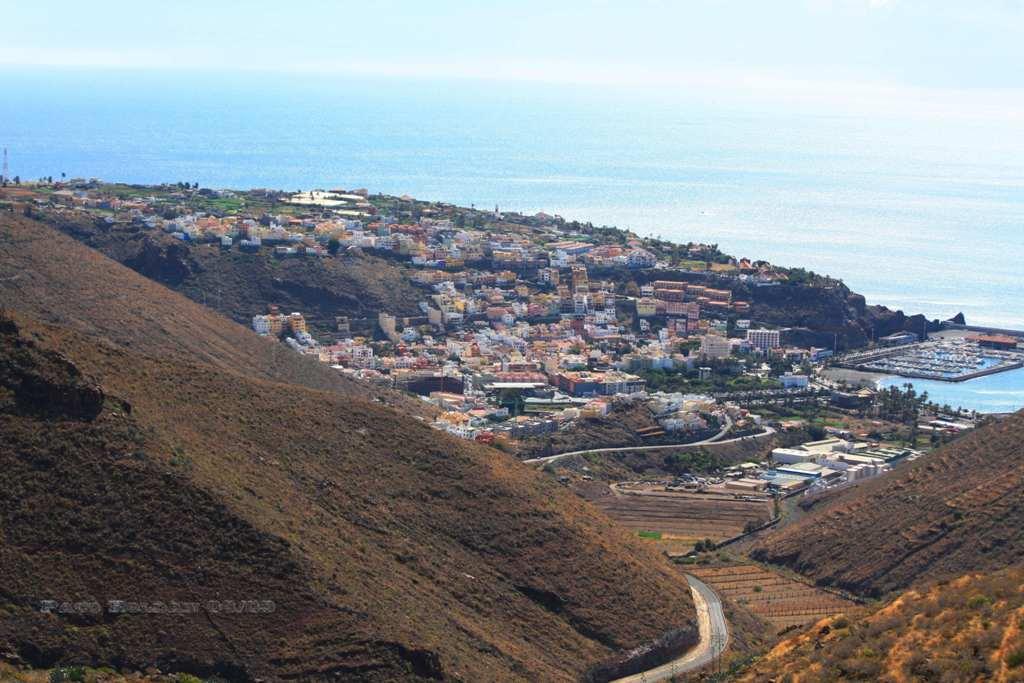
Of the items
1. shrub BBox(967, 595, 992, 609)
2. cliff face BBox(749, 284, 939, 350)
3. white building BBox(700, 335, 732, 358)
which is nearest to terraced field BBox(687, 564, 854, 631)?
shrub BBox(967, 595, 992, 609)

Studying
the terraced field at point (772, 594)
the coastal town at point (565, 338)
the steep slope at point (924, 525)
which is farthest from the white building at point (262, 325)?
the terraced field at point (772, 594)

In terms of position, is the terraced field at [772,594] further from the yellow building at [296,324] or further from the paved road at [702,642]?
the yellow building at [296,324]

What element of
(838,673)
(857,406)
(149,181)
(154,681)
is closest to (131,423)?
(154,681)

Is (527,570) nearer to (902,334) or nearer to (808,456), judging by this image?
(808,456)

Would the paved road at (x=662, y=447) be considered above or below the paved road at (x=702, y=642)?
above

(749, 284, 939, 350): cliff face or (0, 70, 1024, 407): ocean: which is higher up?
(0, 70, 1024, 407): ocean

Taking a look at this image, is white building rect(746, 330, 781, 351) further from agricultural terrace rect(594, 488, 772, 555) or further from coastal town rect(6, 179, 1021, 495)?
agricultural terrace rect(594, 488, 772, 555)
